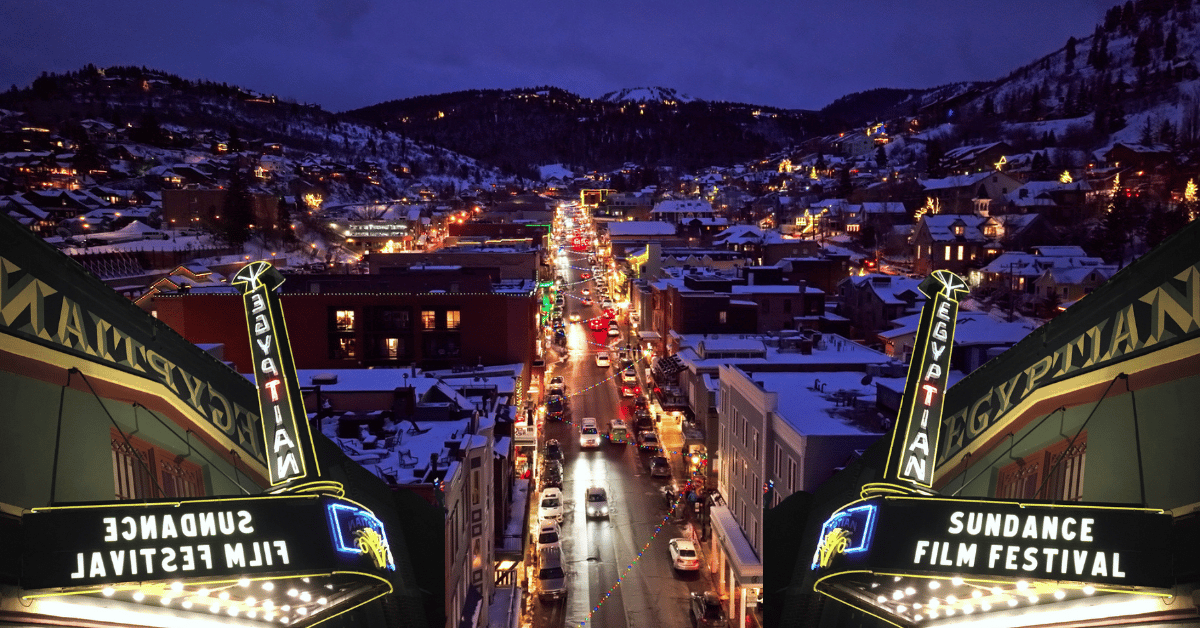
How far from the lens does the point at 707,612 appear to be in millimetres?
23375

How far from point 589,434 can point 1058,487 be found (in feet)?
109

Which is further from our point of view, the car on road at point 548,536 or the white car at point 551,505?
the white car at point 551,505

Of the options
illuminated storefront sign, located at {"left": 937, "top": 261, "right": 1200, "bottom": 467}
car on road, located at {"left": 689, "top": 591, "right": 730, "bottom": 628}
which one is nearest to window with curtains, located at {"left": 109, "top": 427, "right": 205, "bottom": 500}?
illuminated storefront sign, located at {"left": 937, "top": 261, "right": 1200, "bottom": 467}

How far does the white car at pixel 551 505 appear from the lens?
3086 cm

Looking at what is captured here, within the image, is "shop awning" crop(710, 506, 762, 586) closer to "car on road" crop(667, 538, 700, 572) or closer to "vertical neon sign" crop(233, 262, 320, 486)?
"car on road" crop(667, 538, 700, 572)

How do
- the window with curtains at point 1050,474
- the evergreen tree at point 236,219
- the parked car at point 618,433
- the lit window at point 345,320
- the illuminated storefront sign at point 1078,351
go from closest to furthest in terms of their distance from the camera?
1. the illuminated storefront sign at point 1078,351
2. the window with curtains at point 1050,474
3. the parked car at point 618,433
4. the lit window at point 345,320
5. the evergreen tree at point 236,219

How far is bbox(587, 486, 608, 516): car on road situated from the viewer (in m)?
31.6

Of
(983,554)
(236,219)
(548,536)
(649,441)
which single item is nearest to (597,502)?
(548,536)

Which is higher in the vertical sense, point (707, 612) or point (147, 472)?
point (147, 472)

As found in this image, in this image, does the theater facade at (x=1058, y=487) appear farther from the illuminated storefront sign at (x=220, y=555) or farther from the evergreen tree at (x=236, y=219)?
the evergreen tree at (x=236, y=219)

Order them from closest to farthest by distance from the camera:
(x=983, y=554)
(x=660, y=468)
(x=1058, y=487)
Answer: (x=983, y=554) → (x=1058, y=487) → (x=660, y=468)

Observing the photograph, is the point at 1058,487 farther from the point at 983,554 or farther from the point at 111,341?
the point at 111,341

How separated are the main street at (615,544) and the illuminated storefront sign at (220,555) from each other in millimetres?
15724

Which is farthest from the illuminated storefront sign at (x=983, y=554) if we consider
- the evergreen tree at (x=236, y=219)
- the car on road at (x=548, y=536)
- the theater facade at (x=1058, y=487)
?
the evergreen tree at (x=236, y=219)
